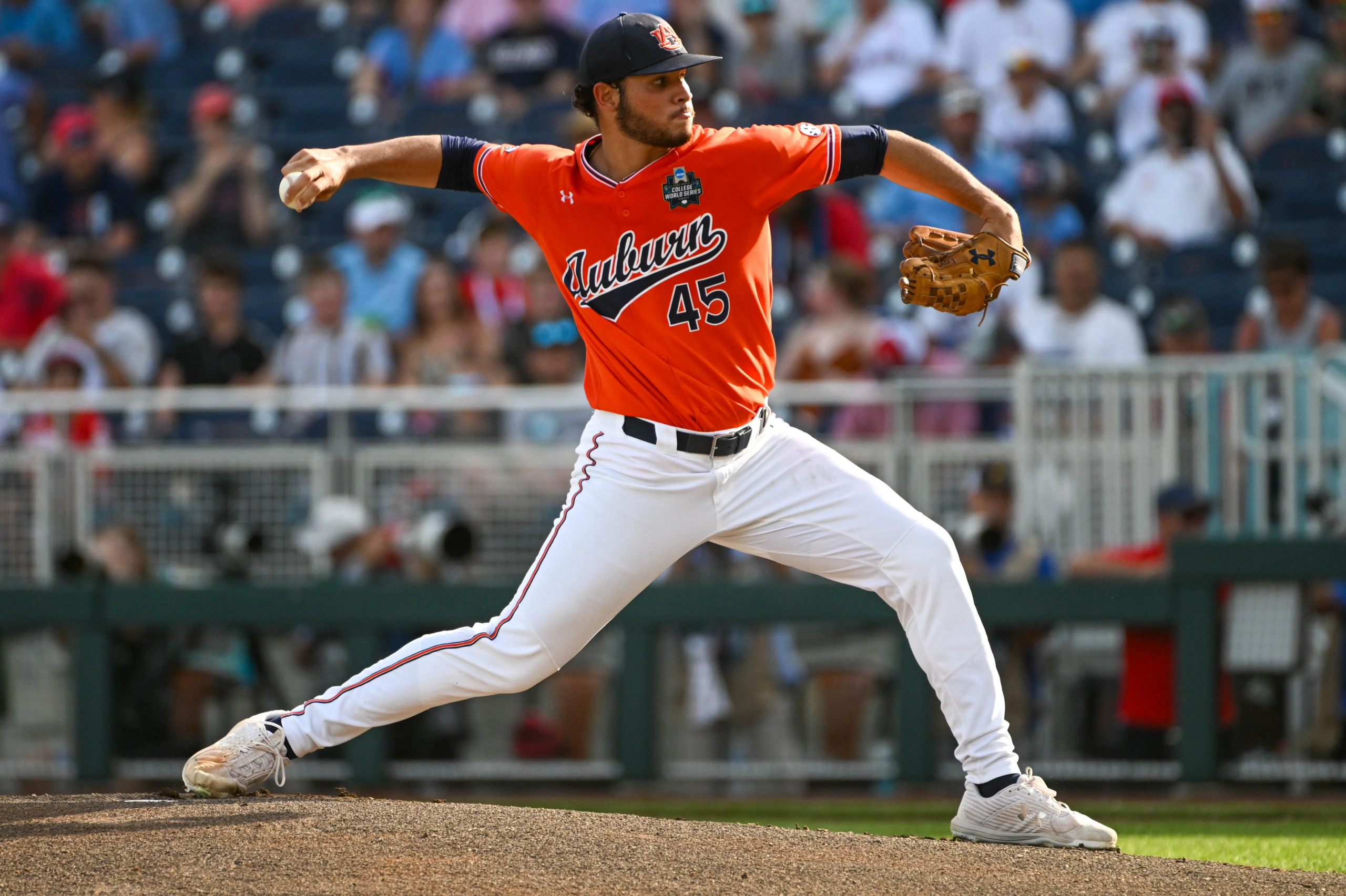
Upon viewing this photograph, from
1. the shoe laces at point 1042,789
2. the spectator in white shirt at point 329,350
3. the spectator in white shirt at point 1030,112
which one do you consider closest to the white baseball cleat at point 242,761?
the shoe laces at point 1042,789

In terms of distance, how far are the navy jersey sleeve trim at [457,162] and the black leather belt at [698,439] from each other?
2.59ft

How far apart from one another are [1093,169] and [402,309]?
4.33 metres

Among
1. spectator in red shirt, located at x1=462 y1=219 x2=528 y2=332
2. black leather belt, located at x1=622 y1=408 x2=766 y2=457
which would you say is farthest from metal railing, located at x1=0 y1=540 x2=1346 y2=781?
black leather belt, located at x1=622 y1=408 x2=766 y2=457

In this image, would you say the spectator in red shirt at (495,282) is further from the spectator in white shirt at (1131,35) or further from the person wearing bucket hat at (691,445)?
the person wearing bucket hat at (691,445)

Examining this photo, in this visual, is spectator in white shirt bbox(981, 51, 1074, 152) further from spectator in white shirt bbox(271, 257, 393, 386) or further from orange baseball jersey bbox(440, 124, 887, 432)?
orange baseball jersey bbox(440, 124, 887, 432)

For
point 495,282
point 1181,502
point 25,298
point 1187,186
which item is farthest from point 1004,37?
point 25,298

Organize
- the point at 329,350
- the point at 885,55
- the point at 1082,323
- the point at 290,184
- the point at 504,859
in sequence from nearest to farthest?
the point at 504,859, the point at 290,184, the point at 1082,323, the point at 329,350, the point at 885,55

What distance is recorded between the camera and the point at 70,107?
1245 cm

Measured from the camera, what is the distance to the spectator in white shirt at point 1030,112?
1019 cm

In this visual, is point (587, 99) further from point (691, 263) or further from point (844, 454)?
point (844, 454)

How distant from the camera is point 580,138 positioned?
9305 mm

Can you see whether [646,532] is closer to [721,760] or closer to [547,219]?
[547,219]

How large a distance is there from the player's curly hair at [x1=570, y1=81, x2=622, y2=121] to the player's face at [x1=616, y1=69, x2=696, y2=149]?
0.04 m

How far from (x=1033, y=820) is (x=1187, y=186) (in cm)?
627
